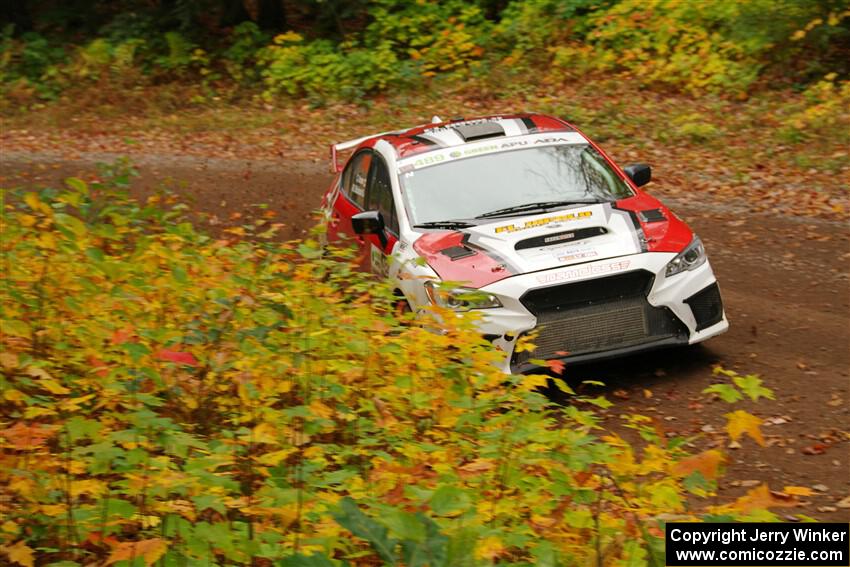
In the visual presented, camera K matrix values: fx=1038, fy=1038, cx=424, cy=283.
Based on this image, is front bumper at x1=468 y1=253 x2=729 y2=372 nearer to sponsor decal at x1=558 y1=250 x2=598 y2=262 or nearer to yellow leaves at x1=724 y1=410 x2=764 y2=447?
sponsor decal at x1=558 y1=250 x2=598 y2=262

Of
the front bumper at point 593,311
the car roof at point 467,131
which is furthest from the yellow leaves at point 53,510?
the car roof at point 467,131

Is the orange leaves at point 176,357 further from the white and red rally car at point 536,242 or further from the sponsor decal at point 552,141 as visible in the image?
the sponsor decal at point 552,141

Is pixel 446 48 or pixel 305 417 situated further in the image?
pixel 446 48

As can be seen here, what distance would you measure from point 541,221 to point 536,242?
31 cm

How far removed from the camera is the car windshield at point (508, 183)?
8.14 metres

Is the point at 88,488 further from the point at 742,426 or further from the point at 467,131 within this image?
the point at 467,131

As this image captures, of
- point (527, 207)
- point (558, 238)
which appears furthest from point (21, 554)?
point (527, 207)

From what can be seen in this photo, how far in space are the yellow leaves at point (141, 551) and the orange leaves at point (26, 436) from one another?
101 centimetres

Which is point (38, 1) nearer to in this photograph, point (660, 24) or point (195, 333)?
point (660, 24)

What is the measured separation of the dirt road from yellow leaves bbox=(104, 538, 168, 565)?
8.79 ft

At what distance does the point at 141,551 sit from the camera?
376cm

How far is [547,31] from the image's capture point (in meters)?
19.7

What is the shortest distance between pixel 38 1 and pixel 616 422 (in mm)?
21320

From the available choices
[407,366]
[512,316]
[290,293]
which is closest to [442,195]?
[512,316]
